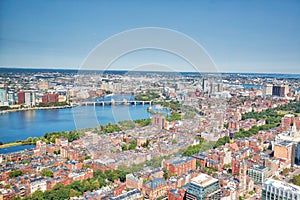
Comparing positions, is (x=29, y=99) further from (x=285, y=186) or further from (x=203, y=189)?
(x=285, y=186)

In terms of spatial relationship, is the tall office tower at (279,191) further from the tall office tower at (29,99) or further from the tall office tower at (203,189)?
the tall office tower at (29,99)

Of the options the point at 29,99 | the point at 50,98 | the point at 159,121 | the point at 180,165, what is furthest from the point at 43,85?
the point at 180,165

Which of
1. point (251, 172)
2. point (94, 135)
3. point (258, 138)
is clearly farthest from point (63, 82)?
point (251, 172)

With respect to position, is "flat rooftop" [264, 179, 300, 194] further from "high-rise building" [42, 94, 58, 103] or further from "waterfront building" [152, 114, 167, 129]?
"high-rise building" [42, 94, 58, 103]

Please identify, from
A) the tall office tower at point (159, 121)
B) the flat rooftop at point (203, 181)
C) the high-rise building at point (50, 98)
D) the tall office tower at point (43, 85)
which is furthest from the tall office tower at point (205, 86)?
the tall office tower at point (43, 85)

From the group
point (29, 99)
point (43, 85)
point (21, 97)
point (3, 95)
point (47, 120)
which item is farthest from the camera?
point (43, 85)

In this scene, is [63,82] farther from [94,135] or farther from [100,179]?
[100,179]
